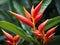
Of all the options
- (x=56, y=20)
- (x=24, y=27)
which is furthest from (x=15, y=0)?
(x=56, y=20)

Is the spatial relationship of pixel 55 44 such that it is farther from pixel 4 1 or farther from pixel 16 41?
pixel 4 1

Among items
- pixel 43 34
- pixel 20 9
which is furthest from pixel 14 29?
pixel 20 9

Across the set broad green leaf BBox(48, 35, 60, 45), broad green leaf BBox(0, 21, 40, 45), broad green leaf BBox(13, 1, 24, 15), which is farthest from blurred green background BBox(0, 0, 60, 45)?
broad green leaf BBox(0, 21, 40, 45)

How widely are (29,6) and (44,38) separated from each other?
37 centimetres

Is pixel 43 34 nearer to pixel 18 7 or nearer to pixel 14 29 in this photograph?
pixel 14 29

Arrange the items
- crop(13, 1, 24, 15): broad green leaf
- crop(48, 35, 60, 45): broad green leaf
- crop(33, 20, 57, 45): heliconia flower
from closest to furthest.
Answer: crop(33, 20, 57, 45): heliconia flower → crop(48, 35, 60, 45): broad green leaf → crop(13, 1, 24, 15): broad green leaf

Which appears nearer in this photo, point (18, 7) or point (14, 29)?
point (14, 29)

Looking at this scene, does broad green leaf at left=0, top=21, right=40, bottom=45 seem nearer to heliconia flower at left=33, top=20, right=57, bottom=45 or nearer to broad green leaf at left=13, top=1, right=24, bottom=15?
heliconia flower at left=33, top=20, right=57, bottom=45

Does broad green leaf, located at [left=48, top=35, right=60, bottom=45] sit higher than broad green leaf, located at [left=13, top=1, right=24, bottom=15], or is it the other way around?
broad green leaf, located at [left=13, top=1, right=24, bottom=15]

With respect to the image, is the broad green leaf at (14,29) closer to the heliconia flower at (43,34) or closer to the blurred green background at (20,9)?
the heliconia flower at (43,34)

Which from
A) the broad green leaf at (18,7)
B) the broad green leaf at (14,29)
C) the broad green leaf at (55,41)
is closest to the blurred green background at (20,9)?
the broad green leaf at (18,7)

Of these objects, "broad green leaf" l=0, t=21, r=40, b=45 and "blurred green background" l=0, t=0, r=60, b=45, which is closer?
"broad green leaf" l=0, t=21, r=40, b=45

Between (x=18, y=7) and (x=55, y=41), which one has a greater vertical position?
(x=18, y=7)

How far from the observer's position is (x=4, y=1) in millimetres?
1078
